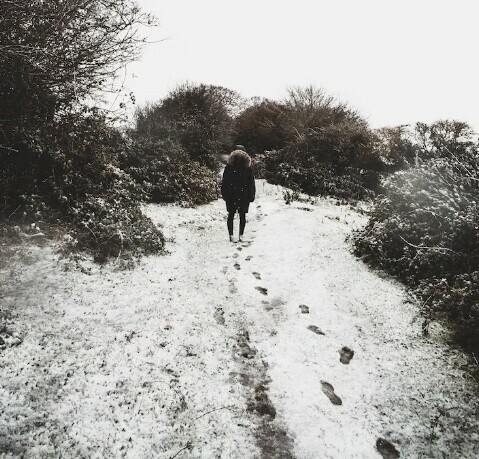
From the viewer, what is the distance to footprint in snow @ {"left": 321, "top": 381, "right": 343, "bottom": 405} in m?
3.00

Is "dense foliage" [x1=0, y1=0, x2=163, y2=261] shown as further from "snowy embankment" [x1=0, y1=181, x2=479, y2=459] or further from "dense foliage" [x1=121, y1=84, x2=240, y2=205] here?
"dense foliage" [x1=121, y1=84, x2=240, y2=205]

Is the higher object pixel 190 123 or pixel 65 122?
pixel 190 123

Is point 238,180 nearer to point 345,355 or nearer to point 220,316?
point 220,316

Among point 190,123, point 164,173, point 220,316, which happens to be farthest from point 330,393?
point 190,123

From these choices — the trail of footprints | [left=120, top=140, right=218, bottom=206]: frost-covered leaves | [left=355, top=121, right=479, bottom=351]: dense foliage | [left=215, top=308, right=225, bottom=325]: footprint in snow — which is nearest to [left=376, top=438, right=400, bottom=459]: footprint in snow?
the trail of footprints

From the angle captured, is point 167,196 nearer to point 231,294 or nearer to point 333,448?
point 231,294

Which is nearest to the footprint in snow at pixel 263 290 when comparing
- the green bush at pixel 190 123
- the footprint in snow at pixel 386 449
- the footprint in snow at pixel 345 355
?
the footprint in snow at pixel 345 355

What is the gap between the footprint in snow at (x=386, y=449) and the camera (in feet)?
8.39

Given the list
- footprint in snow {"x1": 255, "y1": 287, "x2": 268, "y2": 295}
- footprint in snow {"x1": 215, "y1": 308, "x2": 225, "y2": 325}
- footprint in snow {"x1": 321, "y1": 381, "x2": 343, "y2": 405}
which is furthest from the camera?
footprint in snow {"x1": 255, "y1": 287, "x2": 268, "y2": 295}

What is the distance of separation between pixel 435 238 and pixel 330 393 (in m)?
3.48

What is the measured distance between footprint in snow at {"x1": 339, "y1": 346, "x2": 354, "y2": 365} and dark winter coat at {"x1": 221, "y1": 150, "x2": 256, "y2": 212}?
3869 mm

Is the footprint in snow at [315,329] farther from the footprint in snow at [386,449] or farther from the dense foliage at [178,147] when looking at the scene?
the dense foliage at [178,147]

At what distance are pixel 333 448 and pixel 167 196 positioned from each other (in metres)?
7.96

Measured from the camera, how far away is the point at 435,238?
523 centimetres
